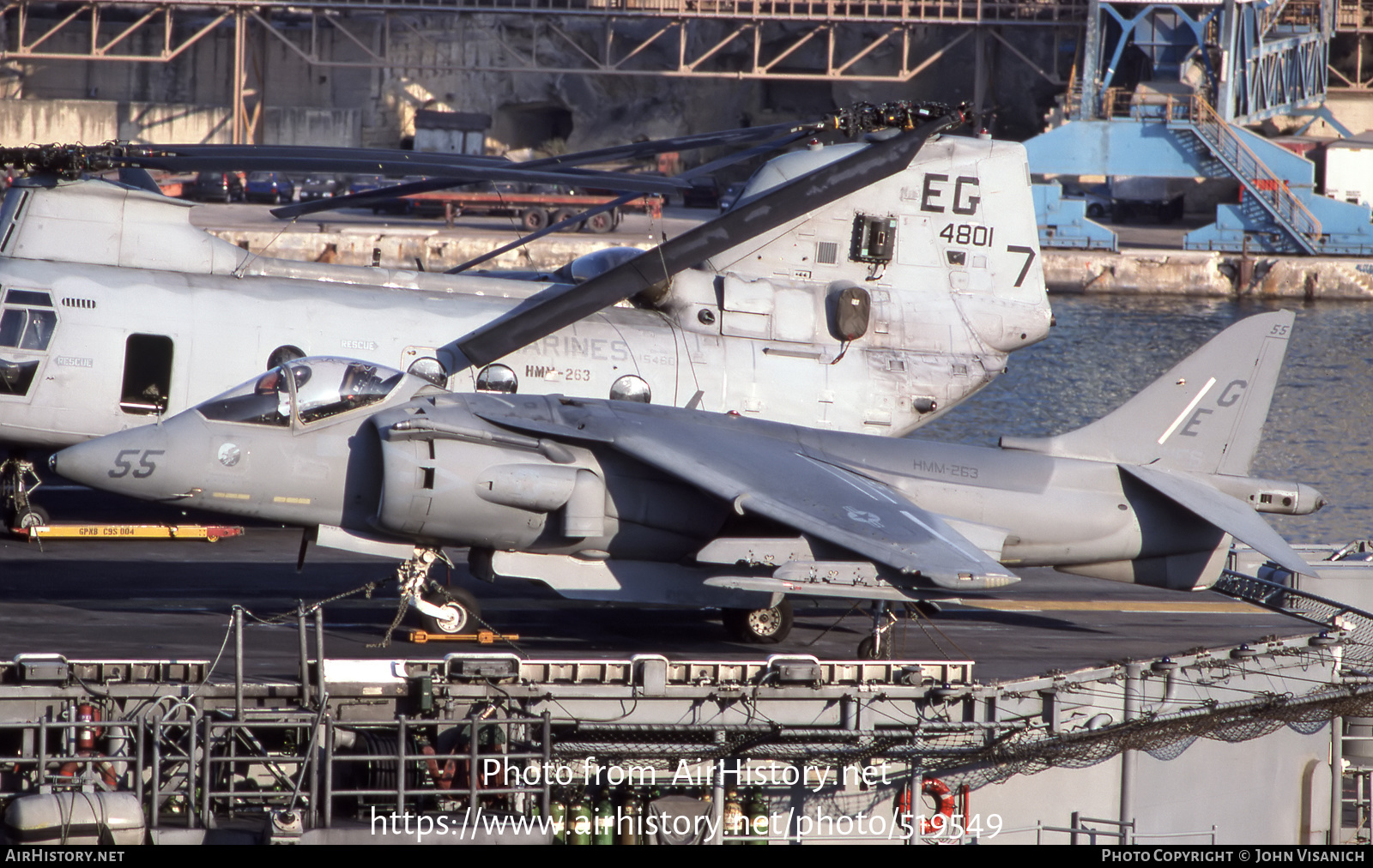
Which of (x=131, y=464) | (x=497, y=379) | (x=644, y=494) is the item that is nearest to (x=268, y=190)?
(x=497, y=379)

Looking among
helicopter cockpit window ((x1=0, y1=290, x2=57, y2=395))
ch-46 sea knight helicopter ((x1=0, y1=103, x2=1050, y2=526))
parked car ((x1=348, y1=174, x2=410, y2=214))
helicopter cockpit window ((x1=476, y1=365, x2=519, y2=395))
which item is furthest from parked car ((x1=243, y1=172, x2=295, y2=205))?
helicopter cockpit window ((x1=476, y1=365, x2=519, y2=395))

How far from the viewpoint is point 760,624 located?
57.7 ft

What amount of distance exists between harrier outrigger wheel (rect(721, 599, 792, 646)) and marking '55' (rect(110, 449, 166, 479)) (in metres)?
6.55

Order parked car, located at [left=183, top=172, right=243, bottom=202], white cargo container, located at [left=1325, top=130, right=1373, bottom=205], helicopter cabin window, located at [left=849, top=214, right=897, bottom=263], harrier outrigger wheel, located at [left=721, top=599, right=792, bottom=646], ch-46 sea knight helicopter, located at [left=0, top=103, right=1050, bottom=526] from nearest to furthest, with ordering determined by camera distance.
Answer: harrier outrigger wheel, located at [left=721, top=599, right=792, bottom=646]
ch-46 sea knight helicopter, located at [left=0, top=103, right=1050, bottom=526]
helicopter cabin window, located at [left=849, top=214, right=897, bottom=263]
white cargo container, located at [left=1325, top=130, right=1373, bottom=205]
parked car, located at [left=183, top=172, right=243, bottom=202]

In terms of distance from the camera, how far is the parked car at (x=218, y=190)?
6253 cm

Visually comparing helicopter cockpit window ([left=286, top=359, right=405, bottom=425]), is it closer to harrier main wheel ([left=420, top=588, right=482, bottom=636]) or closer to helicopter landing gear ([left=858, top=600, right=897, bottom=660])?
harrier main wheel ([left=420, top=588, right=482, bottom=636])

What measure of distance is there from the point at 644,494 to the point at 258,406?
4216 mm

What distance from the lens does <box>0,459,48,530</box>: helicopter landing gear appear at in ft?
66.4

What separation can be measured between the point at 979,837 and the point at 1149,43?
5373cm

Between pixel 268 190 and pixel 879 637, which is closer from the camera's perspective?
pixel 879 637

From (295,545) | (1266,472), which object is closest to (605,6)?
(1266,472)

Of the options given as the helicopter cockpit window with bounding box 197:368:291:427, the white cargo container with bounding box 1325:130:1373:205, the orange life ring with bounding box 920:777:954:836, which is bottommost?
the orange life ring with bounding box 920:777:954:836

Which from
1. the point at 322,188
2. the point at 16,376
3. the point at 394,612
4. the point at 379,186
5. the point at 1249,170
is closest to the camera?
the point at 394,612

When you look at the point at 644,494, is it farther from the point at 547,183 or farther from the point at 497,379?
the point at 547,183
